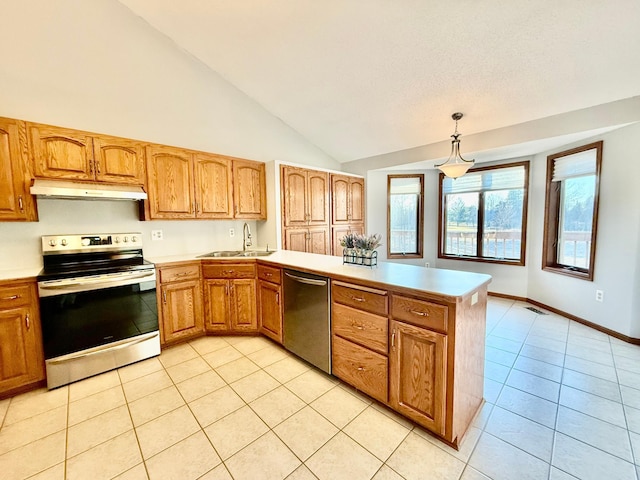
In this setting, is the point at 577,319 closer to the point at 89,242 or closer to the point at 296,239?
the point at 296,239

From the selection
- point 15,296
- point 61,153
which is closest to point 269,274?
point 15,296

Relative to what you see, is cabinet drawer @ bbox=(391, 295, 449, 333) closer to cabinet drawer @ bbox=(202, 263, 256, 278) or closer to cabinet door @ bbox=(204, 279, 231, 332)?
cabinet drawer @ bbox=(202, 263, 256, 278)

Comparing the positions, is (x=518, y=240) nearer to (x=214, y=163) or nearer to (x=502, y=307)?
(x=502, y=307)

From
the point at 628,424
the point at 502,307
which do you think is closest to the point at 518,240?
the point at 502,307

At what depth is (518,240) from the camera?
13.7 ft

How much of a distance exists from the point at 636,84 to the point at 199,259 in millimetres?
4416

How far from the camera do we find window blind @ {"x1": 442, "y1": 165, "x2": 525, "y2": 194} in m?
4.09

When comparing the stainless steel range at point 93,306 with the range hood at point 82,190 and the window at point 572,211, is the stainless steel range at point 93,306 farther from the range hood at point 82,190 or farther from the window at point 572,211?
the window at point 572,211

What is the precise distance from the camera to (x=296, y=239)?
12.7 feet

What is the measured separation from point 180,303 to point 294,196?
1938mm

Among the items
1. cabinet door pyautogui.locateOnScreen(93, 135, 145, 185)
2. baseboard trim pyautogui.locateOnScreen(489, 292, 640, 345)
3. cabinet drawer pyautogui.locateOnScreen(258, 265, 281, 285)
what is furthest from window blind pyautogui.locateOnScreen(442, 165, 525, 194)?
cabinet door pyautogui.locateOnScreen(93, 135, 145, 185)

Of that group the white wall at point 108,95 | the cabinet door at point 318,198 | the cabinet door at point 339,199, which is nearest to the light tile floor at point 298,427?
the white wall at point 108,95

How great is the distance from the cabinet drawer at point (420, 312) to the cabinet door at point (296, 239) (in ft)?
7.39

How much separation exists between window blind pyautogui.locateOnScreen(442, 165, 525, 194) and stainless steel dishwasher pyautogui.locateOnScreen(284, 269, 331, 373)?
364cm
